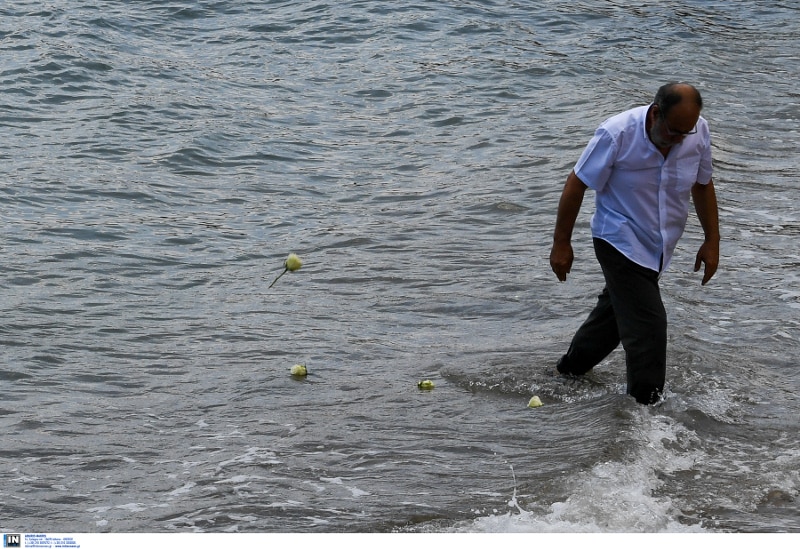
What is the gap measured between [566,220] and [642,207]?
37 cm

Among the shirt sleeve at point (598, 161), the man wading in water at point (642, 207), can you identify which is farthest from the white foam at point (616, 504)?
the shirt sleeve at point (598, 161)

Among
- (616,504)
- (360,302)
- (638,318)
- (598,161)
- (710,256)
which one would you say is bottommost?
(360,302)

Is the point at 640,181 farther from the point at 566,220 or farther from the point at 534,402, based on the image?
the point at 534,402

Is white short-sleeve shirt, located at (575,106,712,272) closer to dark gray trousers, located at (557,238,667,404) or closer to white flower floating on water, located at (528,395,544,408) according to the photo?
dark gray trousers, located at (557,238,667,404)

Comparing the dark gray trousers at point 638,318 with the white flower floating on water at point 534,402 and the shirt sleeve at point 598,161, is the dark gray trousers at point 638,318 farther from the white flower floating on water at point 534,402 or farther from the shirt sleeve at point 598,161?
the white flower floating on water at point 534,402

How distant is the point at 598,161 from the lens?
17.9 feet

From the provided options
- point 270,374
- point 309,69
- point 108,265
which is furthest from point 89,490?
point 309,69

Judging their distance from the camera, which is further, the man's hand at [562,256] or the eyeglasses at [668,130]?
the man's hand at [562,256]

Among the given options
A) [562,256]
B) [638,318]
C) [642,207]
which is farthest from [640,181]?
[638,318]

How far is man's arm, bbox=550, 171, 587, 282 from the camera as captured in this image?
18.0 feet

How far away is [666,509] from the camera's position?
16.7 ft

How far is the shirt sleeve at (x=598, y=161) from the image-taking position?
5395 millimetres

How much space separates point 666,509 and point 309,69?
1285 centimetres

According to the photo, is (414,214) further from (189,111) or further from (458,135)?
(189,111)
